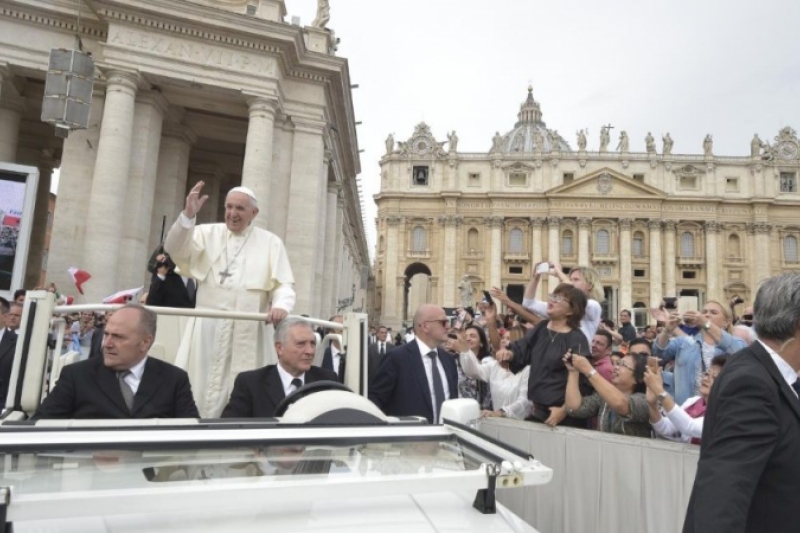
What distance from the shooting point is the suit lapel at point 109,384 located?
3.27 metres

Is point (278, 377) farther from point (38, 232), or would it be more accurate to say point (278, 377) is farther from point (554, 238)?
point (554, 238)

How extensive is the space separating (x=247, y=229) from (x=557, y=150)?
6244 centimetres

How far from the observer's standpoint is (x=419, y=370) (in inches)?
195

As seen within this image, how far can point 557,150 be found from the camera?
207 ft

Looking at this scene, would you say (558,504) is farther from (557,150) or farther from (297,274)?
(557,150)

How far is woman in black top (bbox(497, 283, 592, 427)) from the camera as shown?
4.64 meters

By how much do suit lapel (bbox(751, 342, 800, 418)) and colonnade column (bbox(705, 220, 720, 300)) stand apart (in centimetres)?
6523

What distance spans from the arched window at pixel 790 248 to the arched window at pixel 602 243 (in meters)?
18.9

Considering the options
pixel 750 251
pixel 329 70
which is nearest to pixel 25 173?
pixel 329 70

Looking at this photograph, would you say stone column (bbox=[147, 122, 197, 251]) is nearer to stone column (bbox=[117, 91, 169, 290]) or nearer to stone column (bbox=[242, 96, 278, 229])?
stone column (bbox=[117, 91, 169, 290])

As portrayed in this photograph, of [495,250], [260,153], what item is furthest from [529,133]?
[260,153]

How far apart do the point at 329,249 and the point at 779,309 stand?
21898mm

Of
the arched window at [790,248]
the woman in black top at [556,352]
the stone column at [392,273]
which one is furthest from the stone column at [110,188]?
the arched window at [790,248]

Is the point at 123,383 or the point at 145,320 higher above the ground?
the point at 145,320
